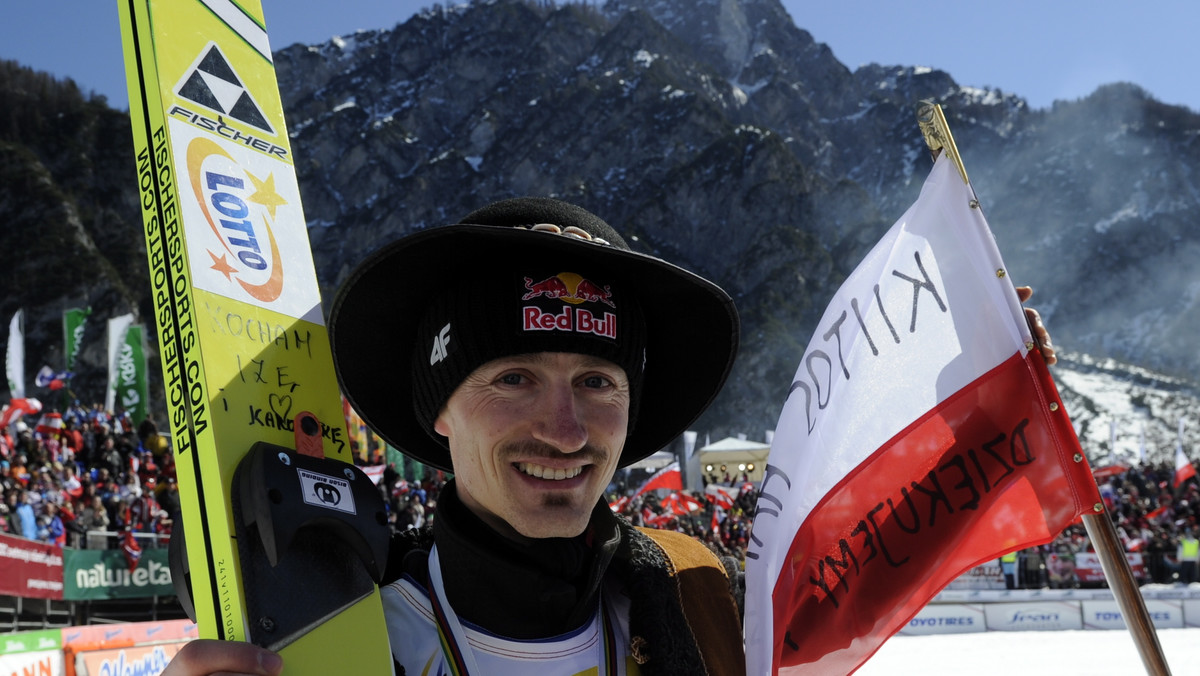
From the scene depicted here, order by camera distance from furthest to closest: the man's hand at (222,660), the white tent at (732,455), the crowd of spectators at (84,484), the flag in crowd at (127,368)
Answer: the white tent at (732,455), the flag in crowd at (127,368), the crowd of spectators at (84,484), the man's hand at (222,660)

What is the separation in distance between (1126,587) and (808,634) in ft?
2.36

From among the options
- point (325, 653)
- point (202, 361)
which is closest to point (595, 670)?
point (325, 653)

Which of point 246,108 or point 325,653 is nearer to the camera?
point 325,653

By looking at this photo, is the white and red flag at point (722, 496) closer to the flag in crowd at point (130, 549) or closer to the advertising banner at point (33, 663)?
the flag in crowd at point (130, 549)

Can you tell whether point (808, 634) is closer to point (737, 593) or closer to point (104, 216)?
point (737, 593)

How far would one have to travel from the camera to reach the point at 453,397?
173 centimetres

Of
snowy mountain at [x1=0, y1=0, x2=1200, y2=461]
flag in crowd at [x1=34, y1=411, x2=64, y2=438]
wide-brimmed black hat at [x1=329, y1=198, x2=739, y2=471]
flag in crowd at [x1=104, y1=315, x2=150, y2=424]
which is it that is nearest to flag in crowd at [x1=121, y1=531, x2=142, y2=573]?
flag in crowd at [x1=34, y1=411, x2=64, y2=438]

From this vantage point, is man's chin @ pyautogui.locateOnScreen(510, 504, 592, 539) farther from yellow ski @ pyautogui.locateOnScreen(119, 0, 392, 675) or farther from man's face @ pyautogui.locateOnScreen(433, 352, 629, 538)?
yellow ski @ pyautogui.locateOnScreen(119, 0, 392, 675)

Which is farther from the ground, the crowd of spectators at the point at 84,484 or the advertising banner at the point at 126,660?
the crowd of spectators at the point at 84,484

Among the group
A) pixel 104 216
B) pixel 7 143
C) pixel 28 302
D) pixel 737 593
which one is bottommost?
pixel 737 593

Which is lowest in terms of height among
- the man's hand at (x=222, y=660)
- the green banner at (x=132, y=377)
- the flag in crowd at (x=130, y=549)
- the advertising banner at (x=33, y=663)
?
the man's hand at (x=222, y=660)

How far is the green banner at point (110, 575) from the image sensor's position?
11.8 meters

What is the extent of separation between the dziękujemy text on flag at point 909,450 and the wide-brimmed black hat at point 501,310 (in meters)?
0.48

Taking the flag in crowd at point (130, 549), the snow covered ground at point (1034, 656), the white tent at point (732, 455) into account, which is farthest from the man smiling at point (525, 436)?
the white tent at point (732, 455)
